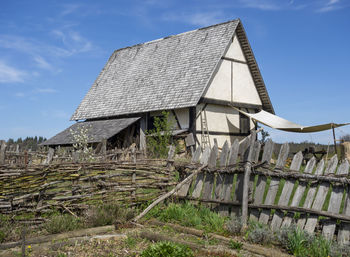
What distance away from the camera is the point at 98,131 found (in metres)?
18.7

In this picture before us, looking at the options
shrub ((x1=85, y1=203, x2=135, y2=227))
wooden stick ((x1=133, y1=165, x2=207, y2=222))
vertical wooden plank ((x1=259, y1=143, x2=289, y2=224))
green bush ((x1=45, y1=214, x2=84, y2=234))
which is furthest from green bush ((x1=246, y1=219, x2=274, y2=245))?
green bush ((x1=45, y1=214, x2=84, y2=234))

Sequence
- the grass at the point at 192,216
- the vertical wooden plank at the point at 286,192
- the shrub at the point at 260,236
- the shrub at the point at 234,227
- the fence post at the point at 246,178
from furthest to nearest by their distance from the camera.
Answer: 1. the fence post at the point at 246,178
2. the grass at the point at 192,216
3. the shrub at the point at 234,227
4. the vertical wooden plank at the point at 286,192
5. the shrub at the point at 260,236

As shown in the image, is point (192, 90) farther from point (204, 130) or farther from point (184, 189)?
point (184, 189)

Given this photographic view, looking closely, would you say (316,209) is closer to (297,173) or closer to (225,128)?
(297,173)

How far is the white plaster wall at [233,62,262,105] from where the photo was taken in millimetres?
19047

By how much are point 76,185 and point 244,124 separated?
44.6 ft

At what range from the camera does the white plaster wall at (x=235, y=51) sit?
1880 centimetres

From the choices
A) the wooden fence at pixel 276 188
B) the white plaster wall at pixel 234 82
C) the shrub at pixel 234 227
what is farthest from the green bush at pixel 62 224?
the white plaster wall at pixel 234 82

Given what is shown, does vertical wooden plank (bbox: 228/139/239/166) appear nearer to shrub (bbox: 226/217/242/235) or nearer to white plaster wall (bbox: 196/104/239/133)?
shrub (bbox: 226/217/242/235)

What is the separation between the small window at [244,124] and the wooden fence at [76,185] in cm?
1139

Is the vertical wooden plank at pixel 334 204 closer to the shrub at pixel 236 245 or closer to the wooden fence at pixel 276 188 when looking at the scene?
the wooden fence at pixel 276 188

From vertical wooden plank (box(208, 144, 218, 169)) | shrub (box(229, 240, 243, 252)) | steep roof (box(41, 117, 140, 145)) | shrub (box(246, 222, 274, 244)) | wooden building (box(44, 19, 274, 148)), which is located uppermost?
wooden building (box(44, 19, 274, 148))

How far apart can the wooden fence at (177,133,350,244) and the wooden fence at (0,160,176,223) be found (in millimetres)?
843

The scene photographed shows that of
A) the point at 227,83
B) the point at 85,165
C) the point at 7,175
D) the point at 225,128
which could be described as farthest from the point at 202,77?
the point at 7,175
